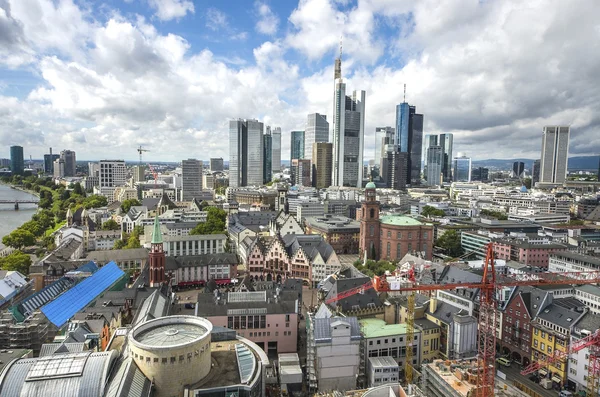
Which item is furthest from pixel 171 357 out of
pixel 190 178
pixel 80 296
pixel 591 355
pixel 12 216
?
pixel 190 178

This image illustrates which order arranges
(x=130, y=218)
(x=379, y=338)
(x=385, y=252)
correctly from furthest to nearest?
(x=130, y=218), (x=385, y=252), (x=379, y=338)

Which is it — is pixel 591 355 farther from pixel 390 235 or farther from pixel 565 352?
pixel 390 235

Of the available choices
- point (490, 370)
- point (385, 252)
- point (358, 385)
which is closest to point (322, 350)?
point (358, 385)

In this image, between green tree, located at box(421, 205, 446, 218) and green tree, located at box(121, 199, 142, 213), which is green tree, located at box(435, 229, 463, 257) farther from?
green tree, located at box(121, 199, 142, 213)

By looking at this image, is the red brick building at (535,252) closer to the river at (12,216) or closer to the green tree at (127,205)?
the river at (12,216)

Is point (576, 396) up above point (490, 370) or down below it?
below

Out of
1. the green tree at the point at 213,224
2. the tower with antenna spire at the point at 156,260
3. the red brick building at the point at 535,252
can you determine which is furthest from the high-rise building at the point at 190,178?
the red brick building at the point at 535,252

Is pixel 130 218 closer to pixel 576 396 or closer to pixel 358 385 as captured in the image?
pixel 358 385
